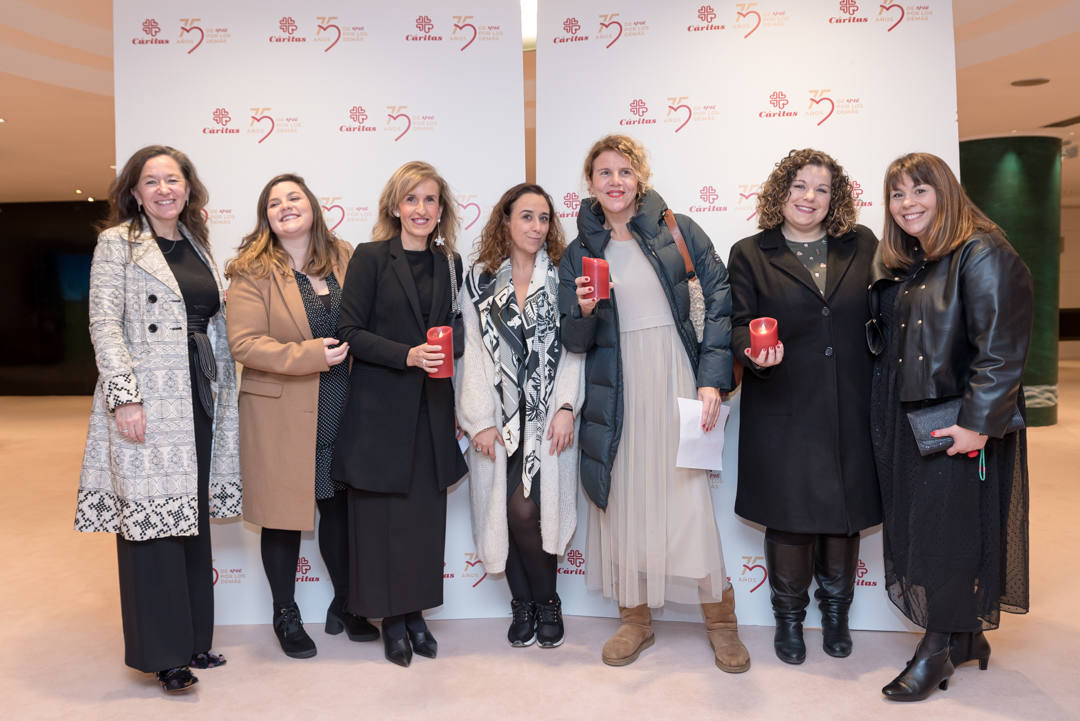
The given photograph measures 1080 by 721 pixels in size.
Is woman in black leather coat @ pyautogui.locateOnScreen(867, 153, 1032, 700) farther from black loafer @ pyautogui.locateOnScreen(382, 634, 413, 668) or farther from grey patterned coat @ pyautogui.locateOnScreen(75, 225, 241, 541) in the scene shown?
grey patterned coat @ pyautogui.locateOnScreen(75, 225, 241, 541)

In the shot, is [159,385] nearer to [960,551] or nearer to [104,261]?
[104,261]

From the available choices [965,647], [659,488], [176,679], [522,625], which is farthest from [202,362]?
[965,647]

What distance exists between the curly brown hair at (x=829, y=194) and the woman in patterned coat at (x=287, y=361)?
1.61 metres

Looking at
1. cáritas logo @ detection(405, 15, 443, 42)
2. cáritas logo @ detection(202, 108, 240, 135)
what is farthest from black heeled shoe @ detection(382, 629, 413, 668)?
cáritas logo @ detection(405, 15, 443, 42)

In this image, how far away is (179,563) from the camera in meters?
2.68

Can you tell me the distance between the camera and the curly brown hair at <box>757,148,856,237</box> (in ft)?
9.25

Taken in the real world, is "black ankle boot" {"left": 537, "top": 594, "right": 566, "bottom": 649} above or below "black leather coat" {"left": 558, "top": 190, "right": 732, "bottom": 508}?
below

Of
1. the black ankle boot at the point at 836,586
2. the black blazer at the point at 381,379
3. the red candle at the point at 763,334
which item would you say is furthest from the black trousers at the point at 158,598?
the black ankle boot at the point at 836,586

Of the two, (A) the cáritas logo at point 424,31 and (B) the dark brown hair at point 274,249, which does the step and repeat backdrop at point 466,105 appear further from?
(B) the dark brown hair at point 274,249

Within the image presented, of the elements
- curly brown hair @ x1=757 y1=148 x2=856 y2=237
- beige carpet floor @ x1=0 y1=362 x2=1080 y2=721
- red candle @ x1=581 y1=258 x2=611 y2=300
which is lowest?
beige carpet floor @ x1=0 y1=362 x2=1080 y2=721

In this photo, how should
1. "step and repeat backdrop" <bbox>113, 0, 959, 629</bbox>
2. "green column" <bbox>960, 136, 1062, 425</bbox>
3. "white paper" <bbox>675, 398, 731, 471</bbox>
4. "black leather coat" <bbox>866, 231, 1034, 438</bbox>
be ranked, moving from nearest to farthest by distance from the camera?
"black leather coat" <bbox>866, 231, 1034, 438</bbox>, "white paper" <bbox>675, 398, 731, 471</bbox>, "step and repeat backdrop" <bbox>113, 0, 959, 629</bbox>, "green column" <bbox>960, 136, 1062, 425</bbox>

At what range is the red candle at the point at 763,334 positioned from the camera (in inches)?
99.7

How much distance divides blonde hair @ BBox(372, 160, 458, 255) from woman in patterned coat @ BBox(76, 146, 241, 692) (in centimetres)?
64

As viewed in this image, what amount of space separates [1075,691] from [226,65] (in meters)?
3.92
